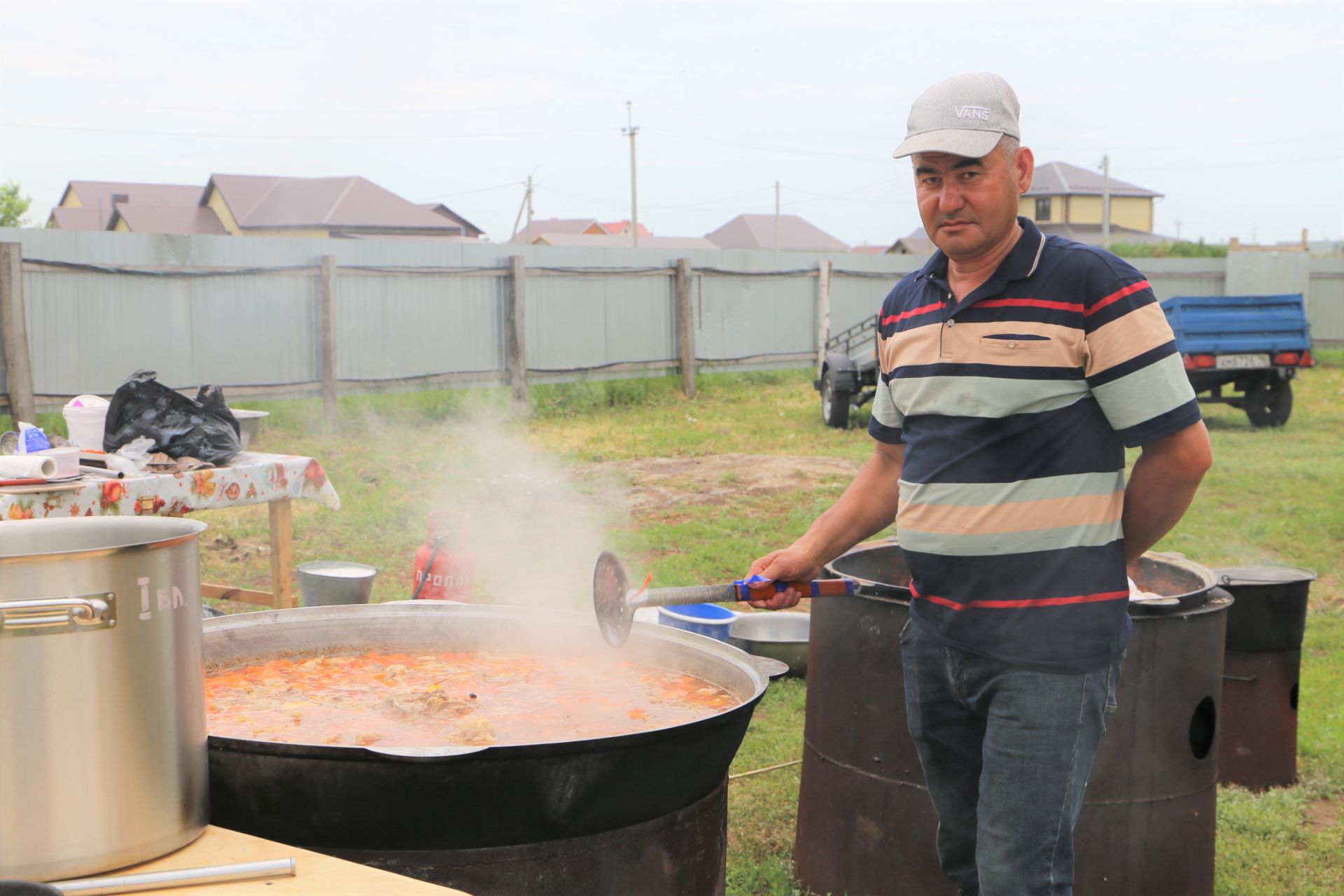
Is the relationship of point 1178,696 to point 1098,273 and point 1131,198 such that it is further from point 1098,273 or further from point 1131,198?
point 1131,198

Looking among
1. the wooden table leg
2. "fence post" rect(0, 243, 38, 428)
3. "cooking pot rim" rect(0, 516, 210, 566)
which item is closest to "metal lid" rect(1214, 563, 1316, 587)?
"cooking pot rim" rect(0, 516, 210, 566)

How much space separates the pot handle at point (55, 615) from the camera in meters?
1.67

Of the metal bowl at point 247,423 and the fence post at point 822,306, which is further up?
the fence post at point 822,306

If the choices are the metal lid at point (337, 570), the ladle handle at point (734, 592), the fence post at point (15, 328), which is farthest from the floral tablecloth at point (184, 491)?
the fence post at point (15, 328)

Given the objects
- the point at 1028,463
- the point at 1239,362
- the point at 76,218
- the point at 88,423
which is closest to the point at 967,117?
the point at 1028,463

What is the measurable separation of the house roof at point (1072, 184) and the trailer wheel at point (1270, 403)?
4484 cm

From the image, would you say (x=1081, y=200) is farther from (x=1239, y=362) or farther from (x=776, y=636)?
(x=776, y=636)

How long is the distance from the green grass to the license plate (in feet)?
2.57

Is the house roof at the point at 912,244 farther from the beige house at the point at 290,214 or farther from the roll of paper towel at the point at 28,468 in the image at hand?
the roll of paper towel at the point at 28,468

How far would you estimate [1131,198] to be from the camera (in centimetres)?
6000

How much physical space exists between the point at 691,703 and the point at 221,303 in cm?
1109

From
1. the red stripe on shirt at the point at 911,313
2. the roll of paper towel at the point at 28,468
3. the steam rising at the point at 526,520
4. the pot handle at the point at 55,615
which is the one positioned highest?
the red stripe on shirt at the point at 911,313

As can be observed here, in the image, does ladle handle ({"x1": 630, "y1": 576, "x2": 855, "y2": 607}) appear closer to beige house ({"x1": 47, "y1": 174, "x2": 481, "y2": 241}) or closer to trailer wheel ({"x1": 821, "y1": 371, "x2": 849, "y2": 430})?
trailer wheel ({"x1": 821, "y1": 371, "x2": 849, "y2": 430})

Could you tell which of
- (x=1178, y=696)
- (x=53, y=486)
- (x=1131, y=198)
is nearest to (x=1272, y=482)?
(x=1178, y=696)
